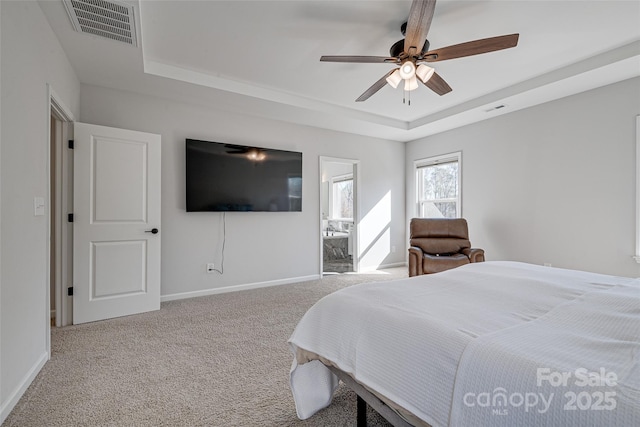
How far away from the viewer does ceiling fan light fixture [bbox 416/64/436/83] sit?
8.02 feet

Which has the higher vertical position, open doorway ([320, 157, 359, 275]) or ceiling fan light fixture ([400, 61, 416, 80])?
ceiling fan light fixture ([400, 61, 416, 80])

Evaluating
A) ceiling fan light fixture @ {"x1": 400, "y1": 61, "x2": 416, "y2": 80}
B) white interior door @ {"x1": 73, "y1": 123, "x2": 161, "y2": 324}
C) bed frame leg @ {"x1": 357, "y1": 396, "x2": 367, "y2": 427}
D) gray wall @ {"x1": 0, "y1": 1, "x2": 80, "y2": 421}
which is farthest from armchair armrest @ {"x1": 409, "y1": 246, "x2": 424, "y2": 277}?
gray wall @ {"x1": 0, "y1": 1, "x2": 80, "y2": 421}

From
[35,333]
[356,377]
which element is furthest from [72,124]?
[356,377]

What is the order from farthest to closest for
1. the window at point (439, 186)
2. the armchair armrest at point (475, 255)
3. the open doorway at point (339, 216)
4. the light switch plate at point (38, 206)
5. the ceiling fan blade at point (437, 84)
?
the open doorway at point (339, 216)
the window at point (439, 186)
the armchair armrest at point (475, 255)
the ceiling fan blade at point (437, 84)
the light switch plate at point (38, 206)

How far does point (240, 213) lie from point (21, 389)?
2724mm

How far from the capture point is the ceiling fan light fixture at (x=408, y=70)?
2.43 metres

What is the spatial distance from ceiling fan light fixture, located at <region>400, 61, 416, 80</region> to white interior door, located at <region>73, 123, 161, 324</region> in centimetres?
267

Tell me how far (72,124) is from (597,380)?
13.2ft

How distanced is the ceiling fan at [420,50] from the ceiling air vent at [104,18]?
147cm

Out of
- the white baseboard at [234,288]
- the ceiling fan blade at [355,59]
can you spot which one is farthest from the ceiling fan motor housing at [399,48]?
the white baseboard at [234,288]

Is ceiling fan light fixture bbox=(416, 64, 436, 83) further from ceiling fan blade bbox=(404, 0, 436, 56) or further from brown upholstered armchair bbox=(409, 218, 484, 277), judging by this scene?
brown upholstered armchair bbox=(409, 218, 484, 277)

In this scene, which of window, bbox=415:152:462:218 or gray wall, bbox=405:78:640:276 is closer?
gray wall, bbox=405:78:640:276

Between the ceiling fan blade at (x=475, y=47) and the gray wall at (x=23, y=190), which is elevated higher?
the ceiling fan blade at (x=475, y=47)

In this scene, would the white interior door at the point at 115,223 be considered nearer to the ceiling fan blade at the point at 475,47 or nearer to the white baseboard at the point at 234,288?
the white baseboard at the point at 234,288
